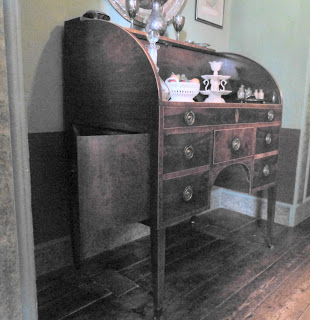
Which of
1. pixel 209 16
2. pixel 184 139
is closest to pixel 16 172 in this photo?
pixel 184 139

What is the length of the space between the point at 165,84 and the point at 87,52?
394mm

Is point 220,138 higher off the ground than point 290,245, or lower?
higher

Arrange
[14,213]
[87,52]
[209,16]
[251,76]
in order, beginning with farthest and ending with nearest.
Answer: [209,16] → [251,76] → [87,52] → [14,213]

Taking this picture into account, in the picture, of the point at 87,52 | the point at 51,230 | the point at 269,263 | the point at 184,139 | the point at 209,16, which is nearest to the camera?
the point at 184,139

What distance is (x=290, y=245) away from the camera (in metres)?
2.08

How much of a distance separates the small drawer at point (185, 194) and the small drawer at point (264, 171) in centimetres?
46

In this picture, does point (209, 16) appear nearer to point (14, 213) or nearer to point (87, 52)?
point (87, 52)

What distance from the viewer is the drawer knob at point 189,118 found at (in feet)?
4.36

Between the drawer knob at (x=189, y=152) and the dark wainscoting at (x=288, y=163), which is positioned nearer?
the drawer knob at (x=189, y=152)

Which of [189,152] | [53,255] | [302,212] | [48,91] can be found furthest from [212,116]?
[302,212]

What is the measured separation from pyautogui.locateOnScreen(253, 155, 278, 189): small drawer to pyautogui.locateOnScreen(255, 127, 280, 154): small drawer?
60 millimetres

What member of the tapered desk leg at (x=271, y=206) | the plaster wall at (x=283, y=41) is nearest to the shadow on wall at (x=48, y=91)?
the tapered desk leg at (x=271, y=206)

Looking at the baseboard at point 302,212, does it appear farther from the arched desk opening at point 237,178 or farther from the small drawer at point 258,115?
the small drawer at point 258,115

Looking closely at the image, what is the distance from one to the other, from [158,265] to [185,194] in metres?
0.32
